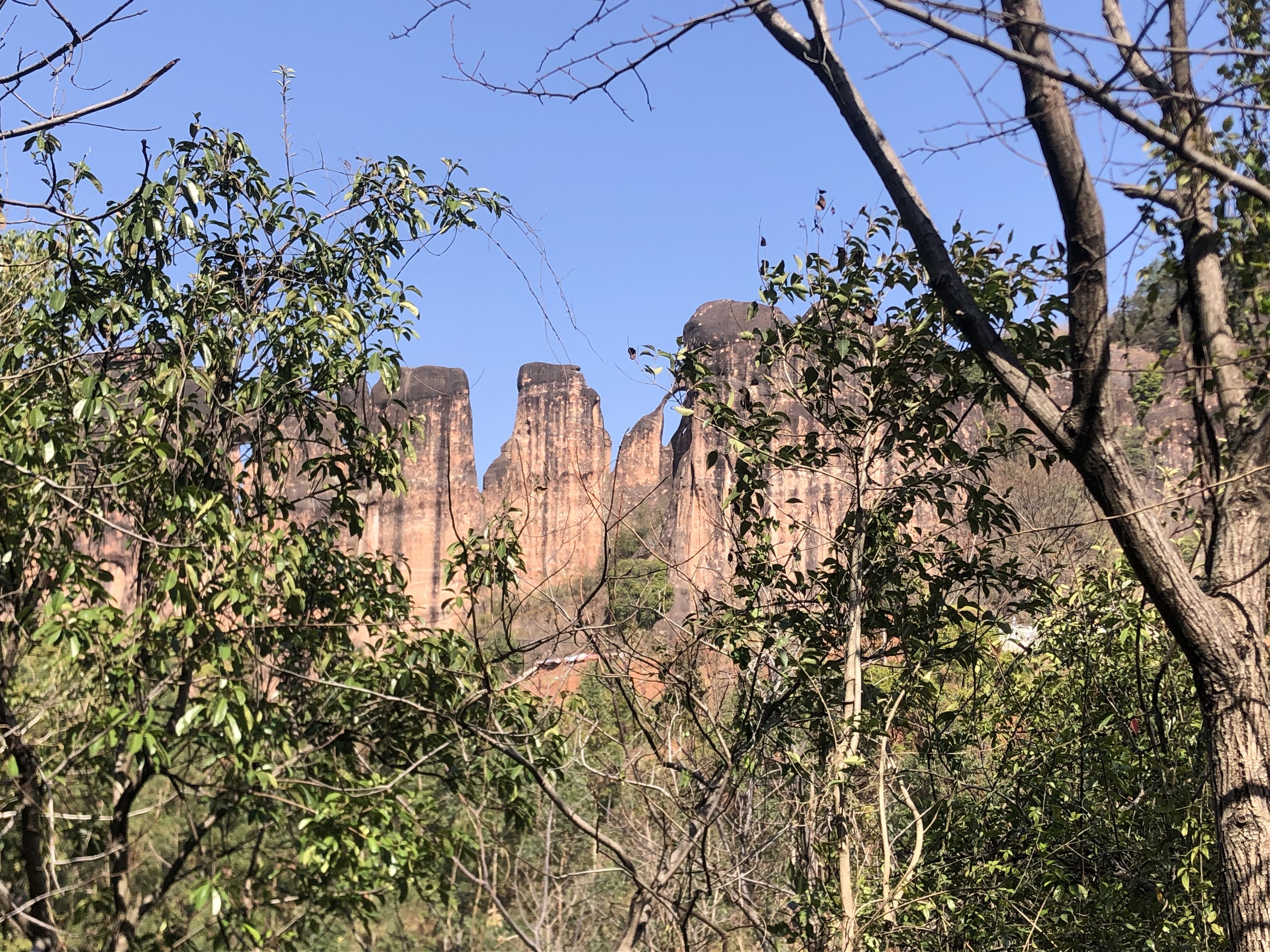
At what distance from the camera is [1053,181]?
2.48 metres

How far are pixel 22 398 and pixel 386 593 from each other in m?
1.37

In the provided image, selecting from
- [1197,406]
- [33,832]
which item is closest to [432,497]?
[33,832]

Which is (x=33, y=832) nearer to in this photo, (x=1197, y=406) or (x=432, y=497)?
(x=1197, y=406)

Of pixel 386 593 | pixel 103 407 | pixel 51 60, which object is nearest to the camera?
pixel 51 60

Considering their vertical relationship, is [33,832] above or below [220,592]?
below

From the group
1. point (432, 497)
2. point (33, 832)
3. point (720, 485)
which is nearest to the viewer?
point (33, 832)

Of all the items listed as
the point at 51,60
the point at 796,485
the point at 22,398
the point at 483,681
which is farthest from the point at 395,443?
the point at 796,485

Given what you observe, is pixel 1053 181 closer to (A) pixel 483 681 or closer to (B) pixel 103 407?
(A) pixel 483 681

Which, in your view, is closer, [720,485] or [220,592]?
[220,592]

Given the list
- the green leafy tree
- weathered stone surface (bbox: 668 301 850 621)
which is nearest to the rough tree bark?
weathered stone surface (bbox: 668 301 850 621)

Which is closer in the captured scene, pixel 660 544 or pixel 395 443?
pixel 660 544

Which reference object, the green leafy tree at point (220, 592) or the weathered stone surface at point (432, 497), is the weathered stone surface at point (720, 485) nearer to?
the green leafy tree at point (220, 592)

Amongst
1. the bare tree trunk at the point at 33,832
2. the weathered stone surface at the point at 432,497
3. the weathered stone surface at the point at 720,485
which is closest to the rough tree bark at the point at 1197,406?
the weathered stone surface at the point at 720,485

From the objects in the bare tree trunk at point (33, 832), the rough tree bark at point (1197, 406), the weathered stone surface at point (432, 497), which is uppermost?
the weathered stone surface at point (432, 497)
